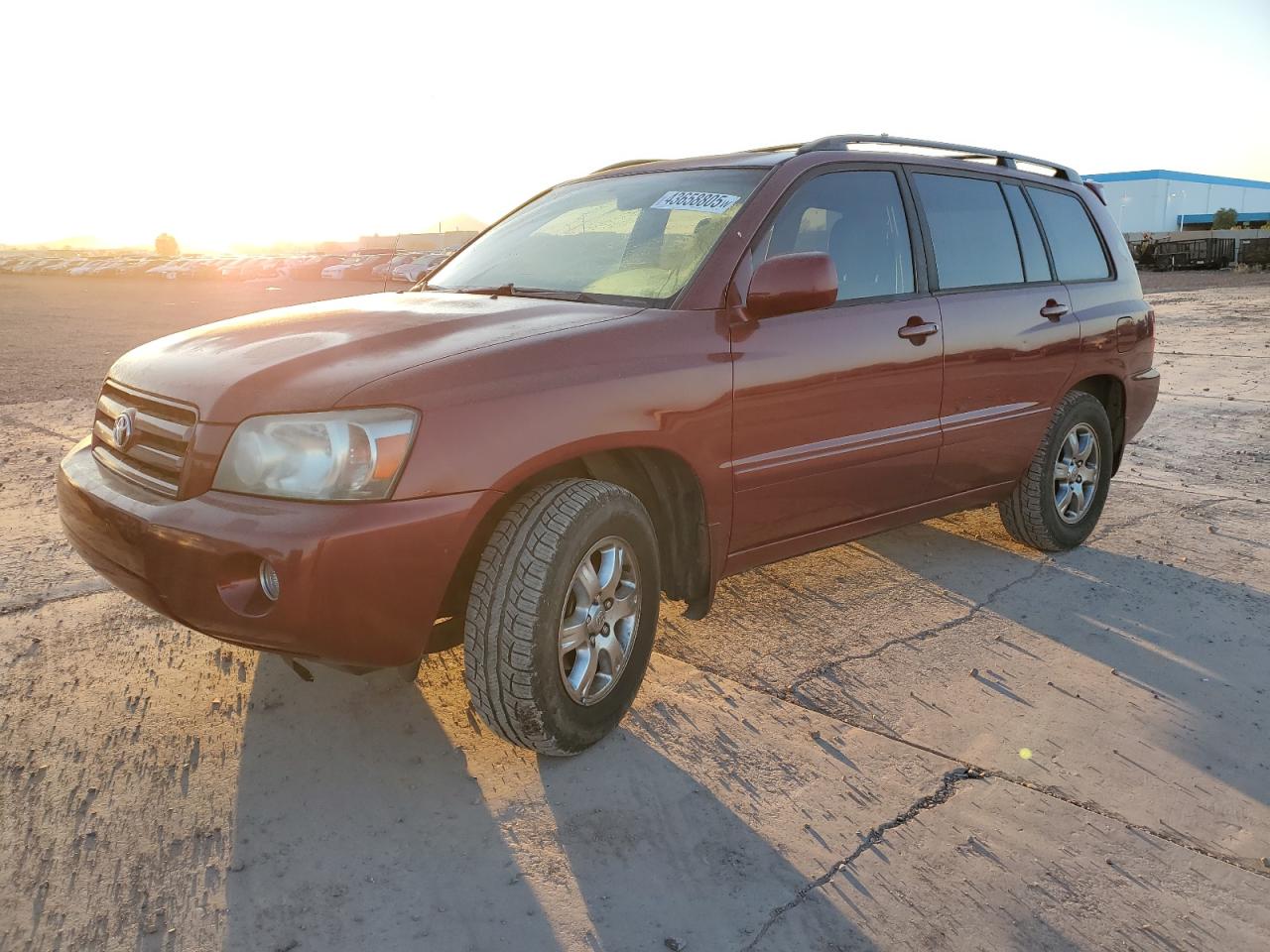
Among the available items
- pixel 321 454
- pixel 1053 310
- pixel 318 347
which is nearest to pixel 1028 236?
pixel 1053 310

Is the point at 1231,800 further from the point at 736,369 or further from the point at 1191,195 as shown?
the point at 1191,195

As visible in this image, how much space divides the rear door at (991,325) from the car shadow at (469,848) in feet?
6.61

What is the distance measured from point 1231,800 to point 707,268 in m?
2.12

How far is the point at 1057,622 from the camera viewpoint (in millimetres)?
3965

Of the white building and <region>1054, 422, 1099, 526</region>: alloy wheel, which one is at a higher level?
the white building

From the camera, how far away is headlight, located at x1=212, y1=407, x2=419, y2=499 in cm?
244

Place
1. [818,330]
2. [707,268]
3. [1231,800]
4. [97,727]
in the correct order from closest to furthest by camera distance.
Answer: [1231,800] < [97,727] < [707,268] < [818,330]

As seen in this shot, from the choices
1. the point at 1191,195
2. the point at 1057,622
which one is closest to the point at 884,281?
the point at 1057,622

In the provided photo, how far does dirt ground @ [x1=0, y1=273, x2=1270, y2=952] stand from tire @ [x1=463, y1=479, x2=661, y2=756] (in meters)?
0.18

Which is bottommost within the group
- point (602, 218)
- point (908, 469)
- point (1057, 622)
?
point (1057, 622)

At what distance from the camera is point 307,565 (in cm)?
235

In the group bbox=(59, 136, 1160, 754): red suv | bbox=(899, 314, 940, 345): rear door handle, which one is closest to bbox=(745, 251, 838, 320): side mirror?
bbox=(59, 136, 1160, 754): red suv

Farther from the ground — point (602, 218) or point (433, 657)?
point (602, 218)

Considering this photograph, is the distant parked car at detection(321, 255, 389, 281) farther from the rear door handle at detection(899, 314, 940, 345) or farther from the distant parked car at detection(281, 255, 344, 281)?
the rear door handle at detection(899, 314, 940, 345)
